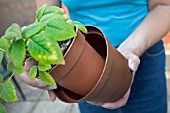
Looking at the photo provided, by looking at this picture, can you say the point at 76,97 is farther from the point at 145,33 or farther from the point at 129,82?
the point at 145,33

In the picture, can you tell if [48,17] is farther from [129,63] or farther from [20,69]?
[129,63]

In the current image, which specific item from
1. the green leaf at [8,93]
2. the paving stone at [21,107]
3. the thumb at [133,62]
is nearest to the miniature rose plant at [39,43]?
the green leaf at [8,93]

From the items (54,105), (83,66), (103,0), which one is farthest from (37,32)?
(54,105)

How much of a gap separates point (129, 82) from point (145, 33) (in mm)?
216

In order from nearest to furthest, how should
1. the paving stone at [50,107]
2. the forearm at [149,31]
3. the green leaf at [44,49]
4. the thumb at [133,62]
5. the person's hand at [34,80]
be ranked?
1. the green leaf at [44,49]
2. the person's hand at [34,80]
3. the thumb at [133,62]
4. the forearm at [149,31]
5. the paving stone at [50,107]

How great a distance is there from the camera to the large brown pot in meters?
0.79

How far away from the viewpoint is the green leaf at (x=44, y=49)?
62cm

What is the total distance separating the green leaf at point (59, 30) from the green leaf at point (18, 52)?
57 millimetres

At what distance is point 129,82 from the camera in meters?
0.99

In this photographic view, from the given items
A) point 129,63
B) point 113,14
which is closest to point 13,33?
point 129,63

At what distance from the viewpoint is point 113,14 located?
1175mm

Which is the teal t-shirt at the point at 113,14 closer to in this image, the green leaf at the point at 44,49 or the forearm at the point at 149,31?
the forearm at the point at 149,31

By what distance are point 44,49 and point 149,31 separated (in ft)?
1.96

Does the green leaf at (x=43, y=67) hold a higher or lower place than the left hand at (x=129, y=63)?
higher
